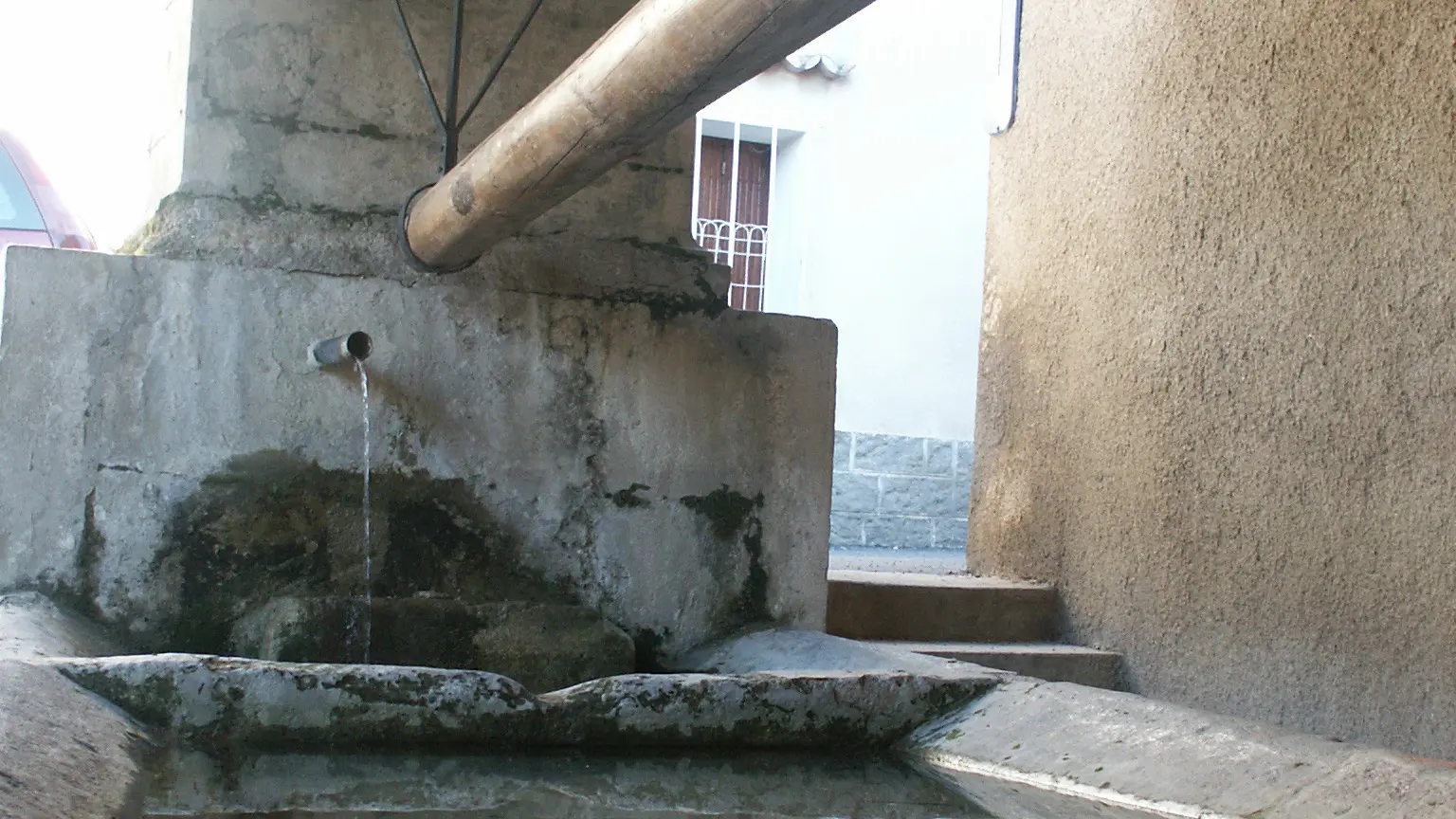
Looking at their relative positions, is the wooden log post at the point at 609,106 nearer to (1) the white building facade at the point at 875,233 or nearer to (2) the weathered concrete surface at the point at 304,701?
(2) the weathered concrete surface at the point at 304,701

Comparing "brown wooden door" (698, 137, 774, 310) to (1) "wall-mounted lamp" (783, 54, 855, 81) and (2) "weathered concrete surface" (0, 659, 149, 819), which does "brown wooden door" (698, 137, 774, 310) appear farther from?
(2) "weathered concrete surface" (0, 659, 149, 819)

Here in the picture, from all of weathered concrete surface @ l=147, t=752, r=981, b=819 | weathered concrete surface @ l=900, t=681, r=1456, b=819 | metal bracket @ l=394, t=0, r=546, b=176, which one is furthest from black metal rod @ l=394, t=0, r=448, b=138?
weathered concrete surface @ l=900, t=681, r=1456, b=819

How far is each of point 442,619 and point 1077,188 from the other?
9.98ft

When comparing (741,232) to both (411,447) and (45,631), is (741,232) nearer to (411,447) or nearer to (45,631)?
(411,447)

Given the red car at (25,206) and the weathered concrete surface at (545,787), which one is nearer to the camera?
the weathered concrete surface at (545,787)

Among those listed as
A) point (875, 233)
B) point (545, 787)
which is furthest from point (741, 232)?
point (545, 787)

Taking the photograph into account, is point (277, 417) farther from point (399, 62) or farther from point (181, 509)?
point (399, 62)

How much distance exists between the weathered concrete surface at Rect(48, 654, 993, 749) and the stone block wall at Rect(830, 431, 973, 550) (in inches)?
287

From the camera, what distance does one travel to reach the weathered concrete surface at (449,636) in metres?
3.63

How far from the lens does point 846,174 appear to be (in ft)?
35.7

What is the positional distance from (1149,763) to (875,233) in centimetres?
859

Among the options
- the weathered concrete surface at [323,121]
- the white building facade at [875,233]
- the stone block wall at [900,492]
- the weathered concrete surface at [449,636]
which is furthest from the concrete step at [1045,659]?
the white building facade at [875,233]

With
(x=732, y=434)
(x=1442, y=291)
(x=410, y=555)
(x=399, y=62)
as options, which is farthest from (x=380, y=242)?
(x=1442, y=291)

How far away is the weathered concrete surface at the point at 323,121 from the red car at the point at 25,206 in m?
3.76
